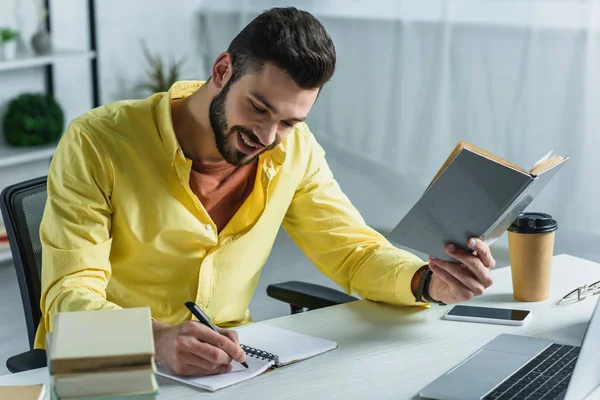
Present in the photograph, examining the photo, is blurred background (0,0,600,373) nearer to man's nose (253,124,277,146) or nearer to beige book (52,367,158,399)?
man's nose (253,124,277,146)

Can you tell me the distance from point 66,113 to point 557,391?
12.0ft

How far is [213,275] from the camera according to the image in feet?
5.82

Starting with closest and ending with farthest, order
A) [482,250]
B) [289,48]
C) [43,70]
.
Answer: [482,250], [289,48], [43,70]

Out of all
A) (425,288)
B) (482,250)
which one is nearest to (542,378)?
(482,250)

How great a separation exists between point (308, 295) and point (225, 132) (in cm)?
42

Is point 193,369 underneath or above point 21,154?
above

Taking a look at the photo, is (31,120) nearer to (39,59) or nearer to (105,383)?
(39,59)

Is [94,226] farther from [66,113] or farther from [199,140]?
[66,113]

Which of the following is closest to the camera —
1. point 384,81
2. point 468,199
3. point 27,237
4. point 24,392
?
point 24,392

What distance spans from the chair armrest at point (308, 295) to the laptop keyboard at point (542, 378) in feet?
1.58

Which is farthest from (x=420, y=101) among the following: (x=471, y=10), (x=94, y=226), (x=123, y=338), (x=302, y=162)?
(x=123, y=338)

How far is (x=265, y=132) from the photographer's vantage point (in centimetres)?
165

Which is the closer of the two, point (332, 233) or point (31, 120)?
point (332, 233)

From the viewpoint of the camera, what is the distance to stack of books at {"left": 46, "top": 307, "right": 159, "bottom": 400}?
953 millimetres
